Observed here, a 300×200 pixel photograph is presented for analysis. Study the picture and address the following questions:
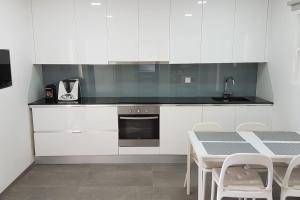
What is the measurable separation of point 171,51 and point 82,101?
144cm

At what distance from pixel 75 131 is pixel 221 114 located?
6.66 ft

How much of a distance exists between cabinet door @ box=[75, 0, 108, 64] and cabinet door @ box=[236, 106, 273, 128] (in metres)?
2.00

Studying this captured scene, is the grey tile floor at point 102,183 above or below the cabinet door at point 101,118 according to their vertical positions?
below

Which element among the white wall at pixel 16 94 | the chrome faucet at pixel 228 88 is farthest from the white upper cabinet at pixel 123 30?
the chrome faucet at pixel 228 88

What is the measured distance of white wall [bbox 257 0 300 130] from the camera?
3.16m

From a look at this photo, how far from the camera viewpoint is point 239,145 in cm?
245

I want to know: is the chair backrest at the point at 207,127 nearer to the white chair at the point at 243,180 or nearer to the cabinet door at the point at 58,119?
the white chair at the point at 243,180

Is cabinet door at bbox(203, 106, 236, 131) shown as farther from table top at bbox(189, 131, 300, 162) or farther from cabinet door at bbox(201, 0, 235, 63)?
table top at bbox(189, 131, 300, 162)

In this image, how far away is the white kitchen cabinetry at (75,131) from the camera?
12.3ft

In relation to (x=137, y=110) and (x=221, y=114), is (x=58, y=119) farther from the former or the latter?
(x=221, y=114)

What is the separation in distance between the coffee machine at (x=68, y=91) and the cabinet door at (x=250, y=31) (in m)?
2.28

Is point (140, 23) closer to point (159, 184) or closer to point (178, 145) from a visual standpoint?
point (178, 145)

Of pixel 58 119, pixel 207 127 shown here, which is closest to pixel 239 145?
pixel 207 127

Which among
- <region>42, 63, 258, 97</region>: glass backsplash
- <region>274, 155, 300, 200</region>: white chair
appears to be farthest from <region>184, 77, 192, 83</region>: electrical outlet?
<region>274, 155, 300, 200</region>: white chair
